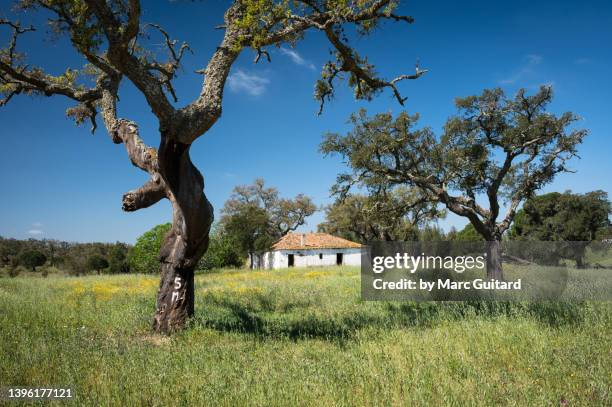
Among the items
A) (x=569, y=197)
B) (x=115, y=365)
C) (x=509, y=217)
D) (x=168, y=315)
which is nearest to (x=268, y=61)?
(x=168, y=315)

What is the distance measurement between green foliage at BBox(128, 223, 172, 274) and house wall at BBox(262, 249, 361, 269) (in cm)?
2403

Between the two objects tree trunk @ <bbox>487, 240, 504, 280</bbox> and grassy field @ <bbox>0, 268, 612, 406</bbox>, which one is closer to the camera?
grassy field @ <bbox>0, 268, 612, 406</bbox>

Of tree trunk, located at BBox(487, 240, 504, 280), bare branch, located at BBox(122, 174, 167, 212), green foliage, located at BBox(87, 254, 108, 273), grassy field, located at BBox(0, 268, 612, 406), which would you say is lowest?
green foliage, located at BBox(87, 254, 108, 273)

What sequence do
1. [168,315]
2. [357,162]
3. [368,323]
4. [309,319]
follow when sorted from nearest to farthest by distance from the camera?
[168,315], [368,323], [309,319], [357,162]

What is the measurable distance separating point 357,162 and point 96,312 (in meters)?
15.5

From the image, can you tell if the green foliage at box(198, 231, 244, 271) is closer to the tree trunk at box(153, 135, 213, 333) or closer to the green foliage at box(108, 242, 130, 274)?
the green foliage at box(108, 242, 130, 274)

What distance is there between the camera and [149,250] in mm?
33906

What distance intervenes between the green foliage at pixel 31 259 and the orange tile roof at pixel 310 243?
2906cm

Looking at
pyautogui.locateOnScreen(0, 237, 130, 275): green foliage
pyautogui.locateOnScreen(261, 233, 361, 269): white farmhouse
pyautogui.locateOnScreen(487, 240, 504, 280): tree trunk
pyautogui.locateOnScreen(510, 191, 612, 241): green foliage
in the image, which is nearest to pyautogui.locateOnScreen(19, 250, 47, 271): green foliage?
pyautogui.locateOnScreen(0, 237, 130, 275): green foliage

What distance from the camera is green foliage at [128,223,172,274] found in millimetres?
33531

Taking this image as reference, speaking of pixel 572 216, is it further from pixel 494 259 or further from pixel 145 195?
pixel 145 195

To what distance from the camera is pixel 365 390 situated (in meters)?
4.60

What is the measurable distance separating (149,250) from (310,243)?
2793 cm

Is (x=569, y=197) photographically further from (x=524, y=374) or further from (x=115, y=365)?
(x=115, y=365)
